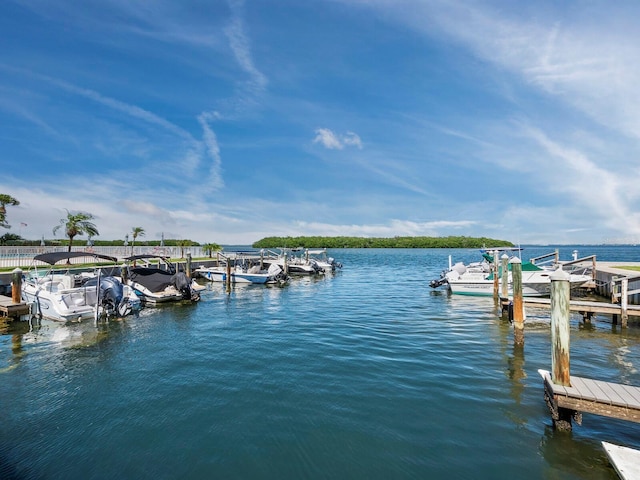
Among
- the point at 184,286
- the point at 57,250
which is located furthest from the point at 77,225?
the point at 184,286

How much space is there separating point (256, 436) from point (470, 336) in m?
9.79

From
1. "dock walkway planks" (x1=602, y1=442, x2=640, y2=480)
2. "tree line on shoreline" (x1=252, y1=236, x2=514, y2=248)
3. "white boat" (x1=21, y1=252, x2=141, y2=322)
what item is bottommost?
"dock walkway planks" (x1=602, y1=442, x2=640, y2=480)

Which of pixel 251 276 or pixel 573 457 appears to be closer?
pixel 573 457

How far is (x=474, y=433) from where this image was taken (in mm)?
6375

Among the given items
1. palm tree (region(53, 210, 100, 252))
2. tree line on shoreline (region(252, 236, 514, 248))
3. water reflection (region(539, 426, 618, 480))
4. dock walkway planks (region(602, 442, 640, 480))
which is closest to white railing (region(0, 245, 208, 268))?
palm tree (region(53, 210, 100, 252))

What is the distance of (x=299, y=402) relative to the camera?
25.3ft

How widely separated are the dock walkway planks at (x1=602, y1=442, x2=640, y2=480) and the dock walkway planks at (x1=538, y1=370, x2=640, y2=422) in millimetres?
849

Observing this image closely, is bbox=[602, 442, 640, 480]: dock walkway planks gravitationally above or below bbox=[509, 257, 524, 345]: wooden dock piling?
below

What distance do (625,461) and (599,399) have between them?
125 centimetres

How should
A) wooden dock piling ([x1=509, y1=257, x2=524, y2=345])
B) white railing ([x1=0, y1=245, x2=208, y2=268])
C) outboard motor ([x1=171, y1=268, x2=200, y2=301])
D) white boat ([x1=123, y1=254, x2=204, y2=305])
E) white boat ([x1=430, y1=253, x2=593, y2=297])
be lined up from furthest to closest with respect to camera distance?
white railing ([x1=0, y1=245, x2=208, y2=268])
white boat ([x1=430, y1=253, x2=593, y2=297])
outboard motor ([x1=171, y1=268, x2=200, y2=301])
white boat ([x1=123, y1=254, x2=204, y2=305])
wooden dock piling ([x1=509, y1=257, x2=524, y2=345])

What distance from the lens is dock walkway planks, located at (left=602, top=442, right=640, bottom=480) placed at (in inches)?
172

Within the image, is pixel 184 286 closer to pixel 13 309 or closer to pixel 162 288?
pixel 162 288

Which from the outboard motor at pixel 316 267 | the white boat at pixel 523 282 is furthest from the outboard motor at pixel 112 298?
the outboard motor at pixel 316 267

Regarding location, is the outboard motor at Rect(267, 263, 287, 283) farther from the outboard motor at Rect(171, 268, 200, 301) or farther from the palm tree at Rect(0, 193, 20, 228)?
the palm tree at Rect(0, 193, 20, 228)
